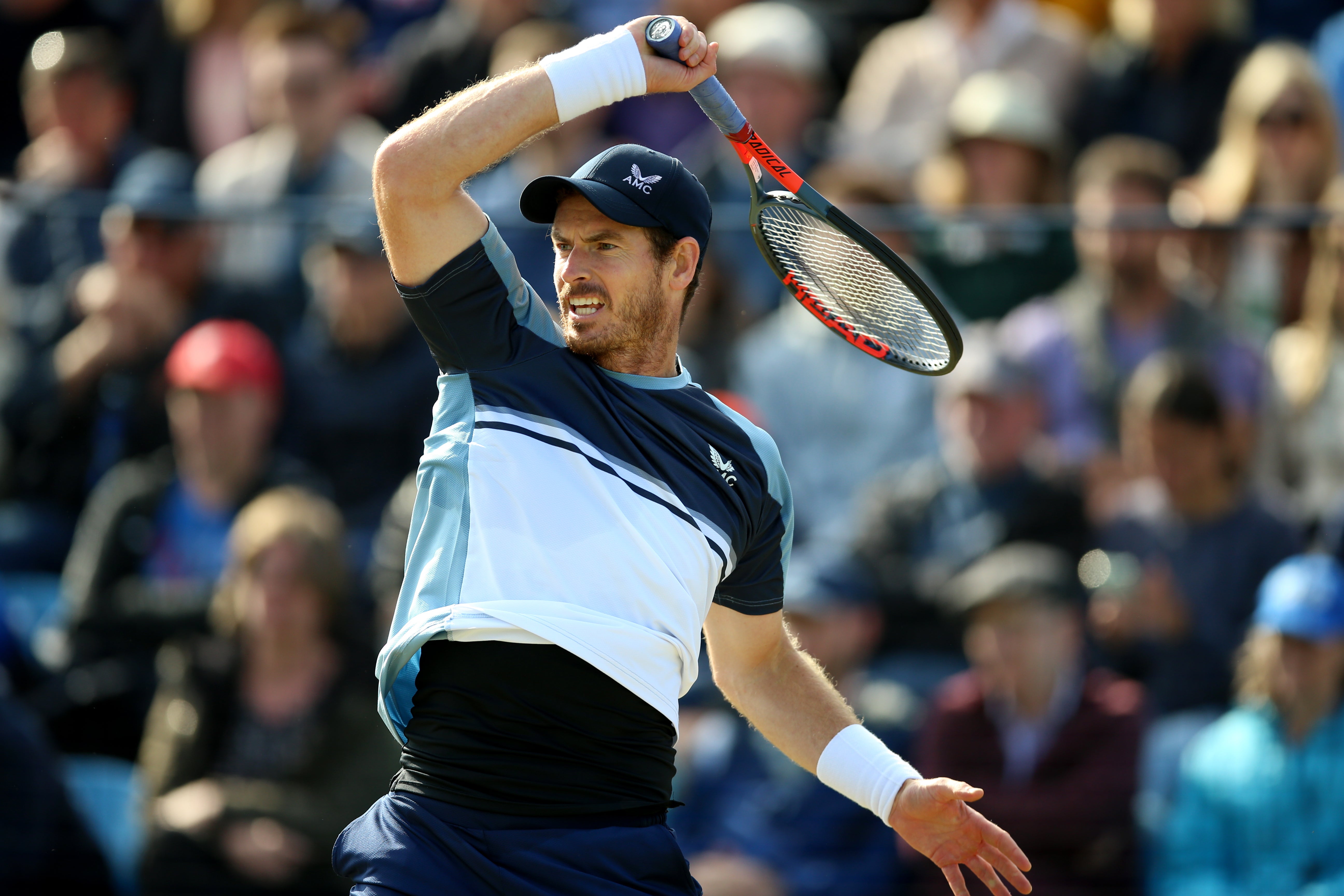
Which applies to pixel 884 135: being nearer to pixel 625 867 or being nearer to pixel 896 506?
pixel 896 506

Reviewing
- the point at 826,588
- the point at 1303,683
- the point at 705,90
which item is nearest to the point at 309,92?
the point at 826,588

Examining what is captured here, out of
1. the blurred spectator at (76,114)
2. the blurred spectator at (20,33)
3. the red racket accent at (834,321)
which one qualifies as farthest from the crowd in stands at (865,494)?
the blurred spectator at (20,33)

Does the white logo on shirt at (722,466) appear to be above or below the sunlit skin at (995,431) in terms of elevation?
above

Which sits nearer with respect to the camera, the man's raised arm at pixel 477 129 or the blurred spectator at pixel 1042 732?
the man's raised arm at pixel 477 129

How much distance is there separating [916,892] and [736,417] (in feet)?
10.6

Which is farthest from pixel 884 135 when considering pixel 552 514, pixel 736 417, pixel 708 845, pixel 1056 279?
pixel 552 514

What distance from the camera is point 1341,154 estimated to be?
26.5 feet

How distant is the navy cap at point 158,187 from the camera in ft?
26.3

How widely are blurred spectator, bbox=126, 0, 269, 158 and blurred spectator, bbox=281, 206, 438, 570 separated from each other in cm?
262

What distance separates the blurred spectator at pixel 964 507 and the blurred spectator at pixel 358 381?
2.13 m

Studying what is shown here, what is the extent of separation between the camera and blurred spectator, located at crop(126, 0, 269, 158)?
10.1 meters

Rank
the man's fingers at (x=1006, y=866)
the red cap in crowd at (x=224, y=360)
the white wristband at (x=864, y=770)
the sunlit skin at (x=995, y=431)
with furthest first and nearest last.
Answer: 1. the red cap in crowd at (x=224, y=360)
2. the sunlit skin at (x=995, y=431)
3. the white wristband at (x=864, y=770)
4. the man's fingers at (x=1006, y=866)

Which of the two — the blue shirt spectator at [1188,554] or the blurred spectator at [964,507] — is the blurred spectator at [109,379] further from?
the blue shirt spectator at [1188,554]

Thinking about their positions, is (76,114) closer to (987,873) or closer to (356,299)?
(356,299)
